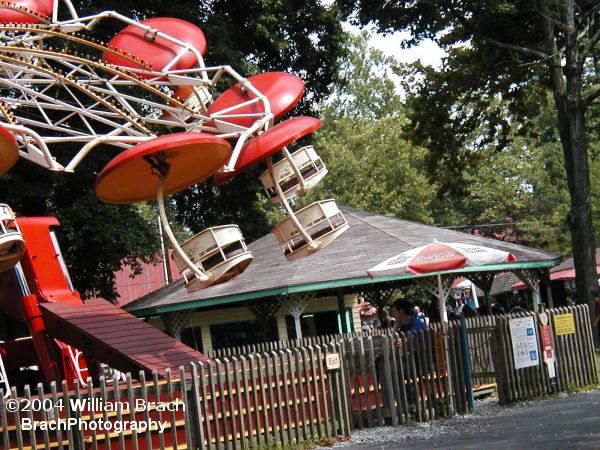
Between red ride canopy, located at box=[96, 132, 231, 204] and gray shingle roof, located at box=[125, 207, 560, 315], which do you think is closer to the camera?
red ride canopy, located at box=[96, 132, 231, 204]

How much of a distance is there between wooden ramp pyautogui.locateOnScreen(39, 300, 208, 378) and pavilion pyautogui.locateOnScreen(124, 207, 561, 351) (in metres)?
8.75

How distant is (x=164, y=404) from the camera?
11188 millimetres

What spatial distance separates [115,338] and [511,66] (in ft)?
58.7

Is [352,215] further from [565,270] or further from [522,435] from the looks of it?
[565,270]

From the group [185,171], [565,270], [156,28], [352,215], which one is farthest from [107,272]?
[565,270]

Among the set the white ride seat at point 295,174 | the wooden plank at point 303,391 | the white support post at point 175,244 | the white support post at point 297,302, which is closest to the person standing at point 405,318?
the white ride seat at point 295,174

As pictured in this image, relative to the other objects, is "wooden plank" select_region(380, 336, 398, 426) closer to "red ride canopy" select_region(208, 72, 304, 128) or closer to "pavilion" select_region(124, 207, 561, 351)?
"red ride canopy" select_region(208, 72, 304, 128)

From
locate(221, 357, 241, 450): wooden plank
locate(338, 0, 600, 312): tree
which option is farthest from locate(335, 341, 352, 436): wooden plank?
locate(338, 0, 600, 312): tree

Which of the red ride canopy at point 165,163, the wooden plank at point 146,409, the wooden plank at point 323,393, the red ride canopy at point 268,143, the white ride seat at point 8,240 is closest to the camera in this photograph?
the wooden plank at point 146,409

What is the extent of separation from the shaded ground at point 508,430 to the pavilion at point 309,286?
756 cm

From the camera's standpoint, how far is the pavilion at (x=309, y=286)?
2400 centimetres

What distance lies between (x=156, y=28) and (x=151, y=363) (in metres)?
5.86

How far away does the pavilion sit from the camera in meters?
24.0

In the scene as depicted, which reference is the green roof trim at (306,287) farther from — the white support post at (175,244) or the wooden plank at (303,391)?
the white support post at (175,244)
